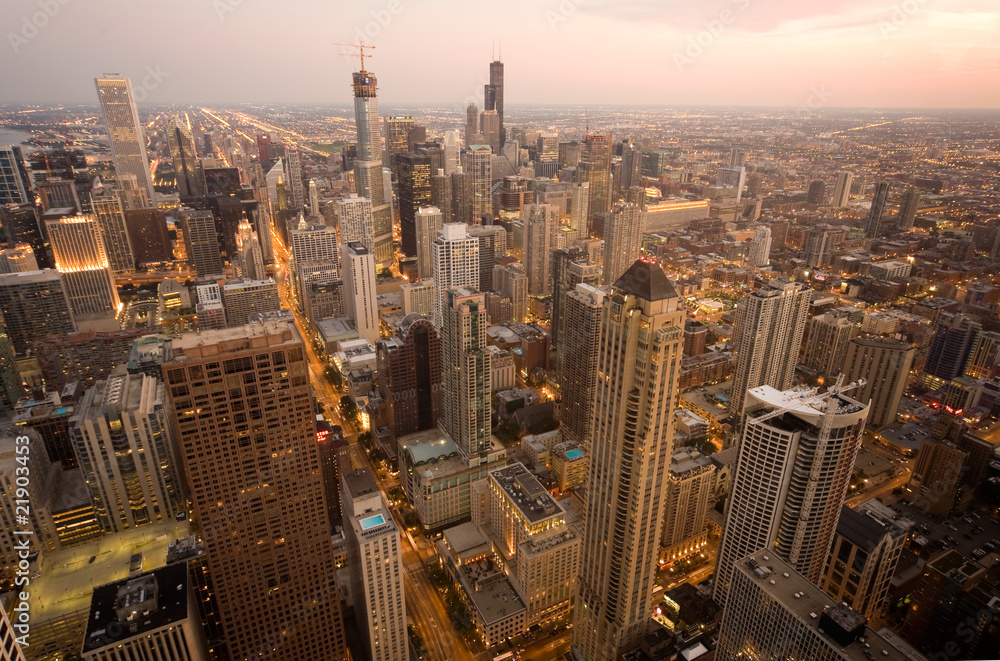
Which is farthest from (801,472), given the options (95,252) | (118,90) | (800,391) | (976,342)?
(118,90)

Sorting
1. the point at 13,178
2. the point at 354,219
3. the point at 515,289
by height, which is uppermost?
the point at 13,178

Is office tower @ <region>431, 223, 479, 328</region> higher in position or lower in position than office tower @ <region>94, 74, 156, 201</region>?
lower

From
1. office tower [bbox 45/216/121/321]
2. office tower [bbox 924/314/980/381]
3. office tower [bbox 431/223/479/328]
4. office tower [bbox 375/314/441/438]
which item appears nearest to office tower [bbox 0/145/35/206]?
office tower [bbox 45/216/121/321]

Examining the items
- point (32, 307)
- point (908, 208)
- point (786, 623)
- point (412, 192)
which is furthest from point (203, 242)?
point (908, 208)

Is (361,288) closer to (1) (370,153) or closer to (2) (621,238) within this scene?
(2) (621,238)

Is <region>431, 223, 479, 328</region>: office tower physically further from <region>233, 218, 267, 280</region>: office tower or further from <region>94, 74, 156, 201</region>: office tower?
<region>94, 74, 156, 201</region>: office tower
